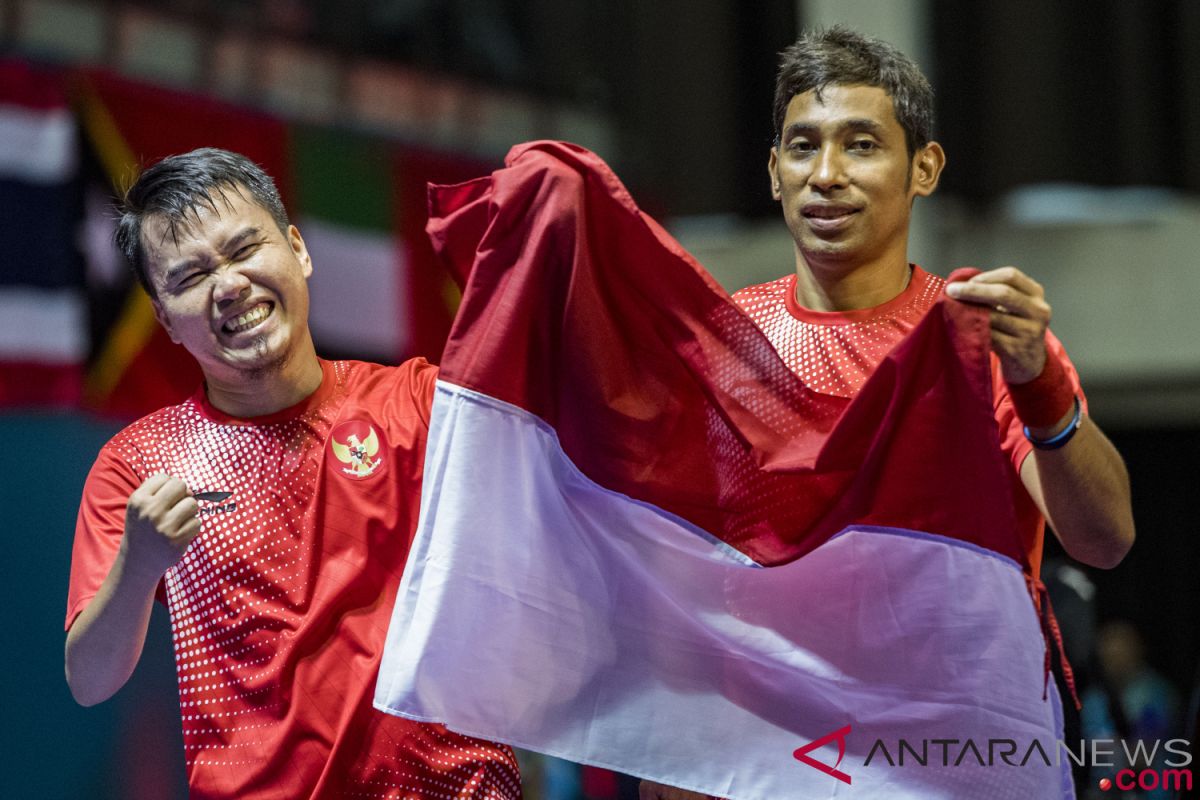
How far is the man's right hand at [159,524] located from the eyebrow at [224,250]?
0.38 m

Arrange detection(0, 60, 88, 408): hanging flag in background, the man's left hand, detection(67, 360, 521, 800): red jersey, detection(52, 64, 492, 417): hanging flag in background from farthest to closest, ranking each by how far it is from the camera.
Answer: detection(52, 64, 492, 417): hanging flag in background < detection(0, 60, 88, 408): hanging flag in background < detection(67, 360, 521, 800): red jersey < the man's left hand

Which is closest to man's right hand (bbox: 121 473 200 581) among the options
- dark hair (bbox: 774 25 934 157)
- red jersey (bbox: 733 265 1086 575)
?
red jersey (bbox: 733 265 1086 575)

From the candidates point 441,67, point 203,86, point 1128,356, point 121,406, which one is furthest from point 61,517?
point 1128,356

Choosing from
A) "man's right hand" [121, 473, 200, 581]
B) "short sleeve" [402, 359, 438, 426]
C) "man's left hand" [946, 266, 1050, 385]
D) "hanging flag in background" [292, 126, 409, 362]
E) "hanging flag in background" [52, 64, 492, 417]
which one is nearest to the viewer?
"man's left hand" [946, 266, 1050, 385]

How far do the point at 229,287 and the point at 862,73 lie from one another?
1088 mm

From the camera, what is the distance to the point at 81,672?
2.35 metres

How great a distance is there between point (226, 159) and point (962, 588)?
4.59 ft

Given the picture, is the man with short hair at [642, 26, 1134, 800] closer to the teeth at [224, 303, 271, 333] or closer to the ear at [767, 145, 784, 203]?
the ear at [767, 145, 784, 203]

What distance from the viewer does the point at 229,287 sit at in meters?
2.41

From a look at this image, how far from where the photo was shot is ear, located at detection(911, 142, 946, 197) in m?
2.52

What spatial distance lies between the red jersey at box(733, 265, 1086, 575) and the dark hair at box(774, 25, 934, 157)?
0.26 m

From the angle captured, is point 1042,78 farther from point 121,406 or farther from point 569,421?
point 569,421

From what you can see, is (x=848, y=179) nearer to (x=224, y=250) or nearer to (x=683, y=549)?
(x=683, y=549)

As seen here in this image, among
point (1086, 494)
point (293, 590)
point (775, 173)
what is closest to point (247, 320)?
point (293, 590)
